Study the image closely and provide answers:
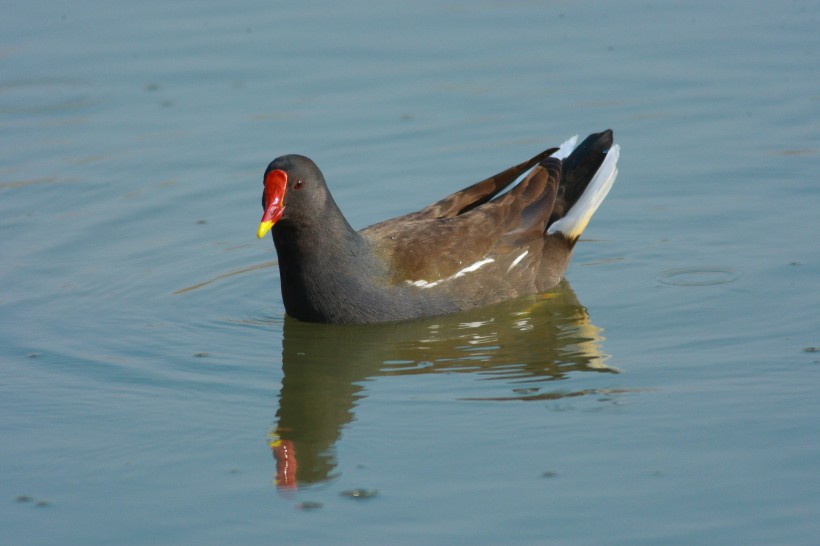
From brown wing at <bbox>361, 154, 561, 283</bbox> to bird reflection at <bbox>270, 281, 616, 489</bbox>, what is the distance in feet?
1.07

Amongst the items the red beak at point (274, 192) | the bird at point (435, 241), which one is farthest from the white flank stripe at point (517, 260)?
the red beak at point (274, 192)

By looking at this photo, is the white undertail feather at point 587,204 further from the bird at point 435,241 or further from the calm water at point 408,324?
the calm water at point 408,324

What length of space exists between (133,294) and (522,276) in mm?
2429

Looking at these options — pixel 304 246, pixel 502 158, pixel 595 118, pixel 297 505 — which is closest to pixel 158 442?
pixel 297 505

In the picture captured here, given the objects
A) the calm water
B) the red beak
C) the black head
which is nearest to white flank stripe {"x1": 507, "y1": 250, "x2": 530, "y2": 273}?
the calm water

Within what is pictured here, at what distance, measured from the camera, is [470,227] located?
8023mm

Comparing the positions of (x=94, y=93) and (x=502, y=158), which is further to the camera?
(x=94, y=93)

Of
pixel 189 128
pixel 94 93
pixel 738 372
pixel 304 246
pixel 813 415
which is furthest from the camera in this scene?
pixel 94 93

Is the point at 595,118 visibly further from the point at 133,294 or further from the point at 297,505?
the point at 297,505

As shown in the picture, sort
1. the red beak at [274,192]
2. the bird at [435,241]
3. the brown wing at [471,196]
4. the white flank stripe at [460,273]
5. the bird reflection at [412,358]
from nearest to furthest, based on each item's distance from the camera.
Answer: the bird reflection at [412,358] → the red beak at [274,192] → the bird at [435,241] → the white flank stripe at [460,273] → the brown wing at [471,196]

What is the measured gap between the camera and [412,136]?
1013 cm

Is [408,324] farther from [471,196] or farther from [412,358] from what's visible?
[471,196]

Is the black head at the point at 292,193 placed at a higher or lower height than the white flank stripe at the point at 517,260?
higher

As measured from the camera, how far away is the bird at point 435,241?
751 centimetres
